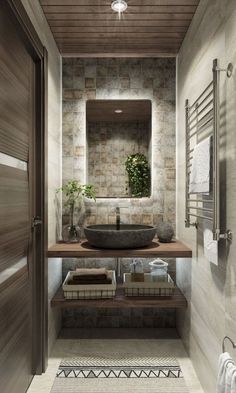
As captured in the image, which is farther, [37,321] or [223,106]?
[37,321]

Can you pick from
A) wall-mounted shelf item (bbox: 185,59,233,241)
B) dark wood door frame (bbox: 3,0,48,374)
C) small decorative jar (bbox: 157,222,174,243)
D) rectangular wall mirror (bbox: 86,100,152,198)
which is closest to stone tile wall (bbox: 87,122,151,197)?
rectangular wall mirror (bbox: 86,100,152,198)

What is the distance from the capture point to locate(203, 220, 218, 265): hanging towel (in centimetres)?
149

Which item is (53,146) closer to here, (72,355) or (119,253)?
(119,253)

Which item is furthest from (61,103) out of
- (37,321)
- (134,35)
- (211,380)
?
(211,380)

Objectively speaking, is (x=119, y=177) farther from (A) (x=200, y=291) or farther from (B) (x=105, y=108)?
(A) (x=200, y=291)

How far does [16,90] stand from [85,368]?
1.84 meters

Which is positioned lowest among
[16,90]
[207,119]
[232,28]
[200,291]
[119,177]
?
[200,291]

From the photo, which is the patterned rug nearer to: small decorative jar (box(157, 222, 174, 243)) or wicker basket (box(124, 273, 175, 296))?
wicker basket (box(124, 273, 175, 296))

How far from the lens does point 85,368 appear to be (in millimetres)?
2033

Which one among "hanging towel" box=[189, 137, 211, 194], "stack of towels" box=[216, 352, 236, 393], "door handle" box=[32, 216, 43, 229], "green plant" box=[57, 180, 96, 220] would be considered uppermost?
"hanging towel" box=[189, 137, 211, 194]

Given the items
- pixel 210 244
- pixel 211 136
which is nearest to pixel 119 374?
pixel 210 244

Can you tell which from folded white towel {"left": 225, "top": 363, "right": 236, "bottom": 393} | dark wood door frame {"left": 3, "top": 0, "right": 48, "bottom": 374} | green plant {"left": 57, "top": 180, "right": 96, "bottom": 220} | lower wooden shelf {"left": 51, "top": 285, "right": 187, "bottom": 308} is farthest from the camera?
green plant {"left": 57, "top": 180, "right": 96, "bottom": 220}

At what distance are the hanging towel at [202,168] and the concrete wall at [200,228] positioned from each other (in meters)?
0.09

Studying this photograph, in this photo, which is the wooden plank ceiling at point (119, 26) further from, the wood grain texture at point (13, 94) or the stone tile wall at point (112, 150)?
the stone tile wall at point (112, 150)
